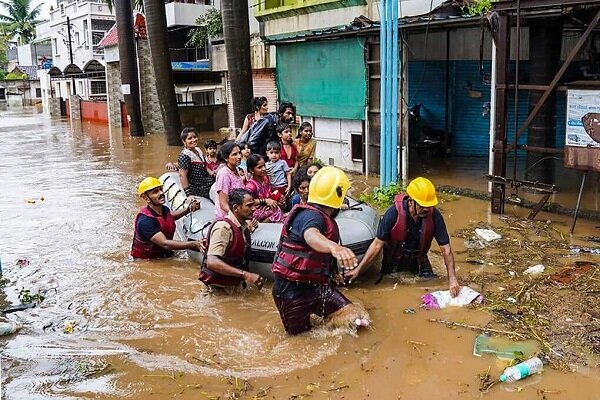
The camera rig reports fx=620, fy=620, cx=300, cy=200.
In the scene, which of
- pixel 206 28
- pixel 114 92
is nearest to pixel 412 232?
pixel 206 28

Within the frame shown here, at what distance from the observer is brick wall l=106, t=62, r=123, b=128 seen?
2642cm

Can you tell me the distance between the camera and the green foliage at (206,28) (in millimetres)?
24469

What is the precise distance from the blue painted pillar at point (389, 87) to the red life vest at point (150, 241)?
13.4 ft

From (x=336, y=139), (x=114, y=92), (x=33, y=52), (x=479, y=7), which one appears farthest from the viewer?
(x=33, y=52)

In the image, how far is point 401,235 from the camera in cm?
582

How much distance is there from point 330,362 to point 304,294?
556 mm

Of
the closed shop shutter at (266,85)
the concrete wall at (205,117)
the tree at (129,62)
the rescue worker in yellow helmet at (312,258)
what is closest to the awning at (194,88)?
the concrete wall at (205,117)

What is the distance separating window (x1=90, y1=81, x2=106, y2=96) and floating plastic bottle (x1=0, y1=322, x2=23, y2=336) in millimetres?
32673

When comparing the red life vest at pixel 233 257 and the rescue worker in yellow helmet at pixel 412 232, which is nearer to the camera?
the rescue worker in yellow helmet at pixel 412 232

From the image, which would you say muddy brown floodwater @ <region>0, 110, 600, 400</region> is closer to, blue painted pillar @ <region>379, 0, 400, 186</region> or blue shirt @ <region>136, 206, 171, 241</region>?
blue shirt @ <region>136, 206, 171, 241</region>

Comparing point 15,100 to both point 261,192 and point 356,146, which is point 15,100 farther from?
point 261,192

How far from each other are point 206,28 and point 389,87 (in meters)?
16.9

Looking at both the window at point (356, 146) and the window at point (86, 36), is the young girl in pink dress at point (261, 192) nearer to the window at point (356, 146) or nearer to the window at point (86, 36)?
the window at point (356, 146)

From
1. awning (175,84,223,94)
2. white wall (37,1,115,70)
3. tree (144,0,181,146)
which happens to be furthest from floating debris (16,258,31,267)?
white wall (37,1,115,70)
